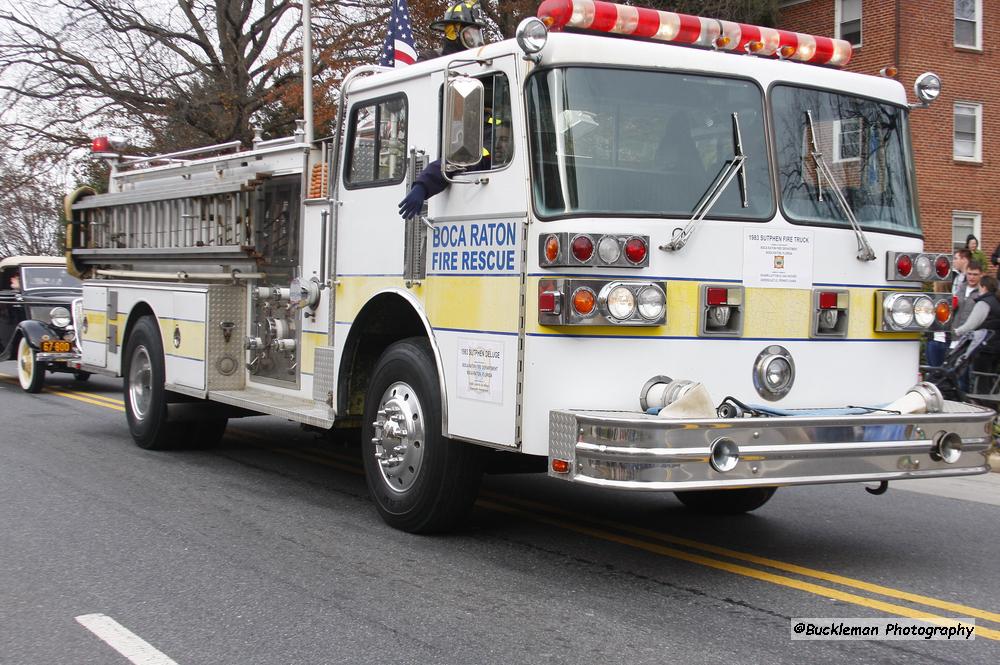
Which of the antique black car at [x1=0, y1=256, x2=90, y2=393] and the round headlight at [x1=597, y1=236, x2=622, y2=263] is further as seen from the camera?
the antique black car at [x1=0, y1=256, x2=90, y2=393]

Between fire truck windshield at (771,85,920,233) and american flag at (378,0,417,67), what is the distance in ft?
12.5

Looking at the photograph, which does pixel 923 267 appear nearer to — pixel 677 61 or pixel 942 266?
pixel 942 266

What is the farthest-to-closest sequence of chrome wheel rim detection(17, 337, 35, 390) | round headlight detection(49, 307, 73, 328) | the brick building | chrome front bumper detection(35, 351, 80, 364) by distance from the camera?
the brick building < round headlight detection(49, 307, 73, 328) < chrome wheel rim detection(17, 337, 35, 390) < chrome front bumper detection(35, 351, 80, 364)

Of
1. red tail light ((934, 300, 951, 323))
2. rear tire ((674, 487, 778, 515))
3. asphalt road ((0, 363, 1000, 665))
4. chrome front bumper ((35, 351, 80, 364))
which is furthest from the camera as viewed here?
chrome front bumper ((35, 351, 80, 364))

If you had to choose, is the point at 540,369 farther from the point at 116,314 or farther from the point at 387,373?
the point at 116,314

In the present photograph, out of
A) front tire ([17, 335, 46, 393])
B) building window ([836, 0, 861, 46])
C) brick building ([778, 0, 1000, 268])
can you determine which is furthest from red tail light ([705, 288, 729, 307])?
building window ([836, 0, 861, 46])

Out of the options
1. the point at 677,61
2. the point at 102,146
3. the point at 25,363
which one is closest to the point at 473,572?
the point at 677,61

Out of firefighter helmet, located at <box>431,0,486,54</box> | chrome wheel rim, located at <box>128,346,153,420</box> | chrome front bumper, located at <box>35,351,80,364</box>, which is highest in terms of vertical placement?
firefighter helmet, located at <box>431,0,486,54</box>

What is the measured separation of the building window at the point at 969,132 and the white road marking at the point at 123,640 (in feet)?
82.8

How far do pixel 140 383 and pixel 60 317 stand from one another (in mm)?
6622

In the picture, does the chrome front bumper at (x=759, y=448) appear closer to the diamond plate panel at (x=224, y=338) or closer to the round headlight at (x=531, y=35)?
the round headlight at (x=531, y=35)

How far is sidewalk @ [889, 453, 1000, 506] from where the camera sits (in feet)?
27.7

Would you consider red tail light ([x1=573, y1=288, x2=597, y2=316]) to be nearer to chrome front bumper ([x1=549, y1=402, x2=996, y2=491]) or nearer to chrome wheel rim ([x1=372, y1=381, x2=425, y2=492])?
chrome front bumper ([x1=549, y1=402, x2=996, y2=491])

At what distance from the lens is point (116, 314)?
1062 cm
